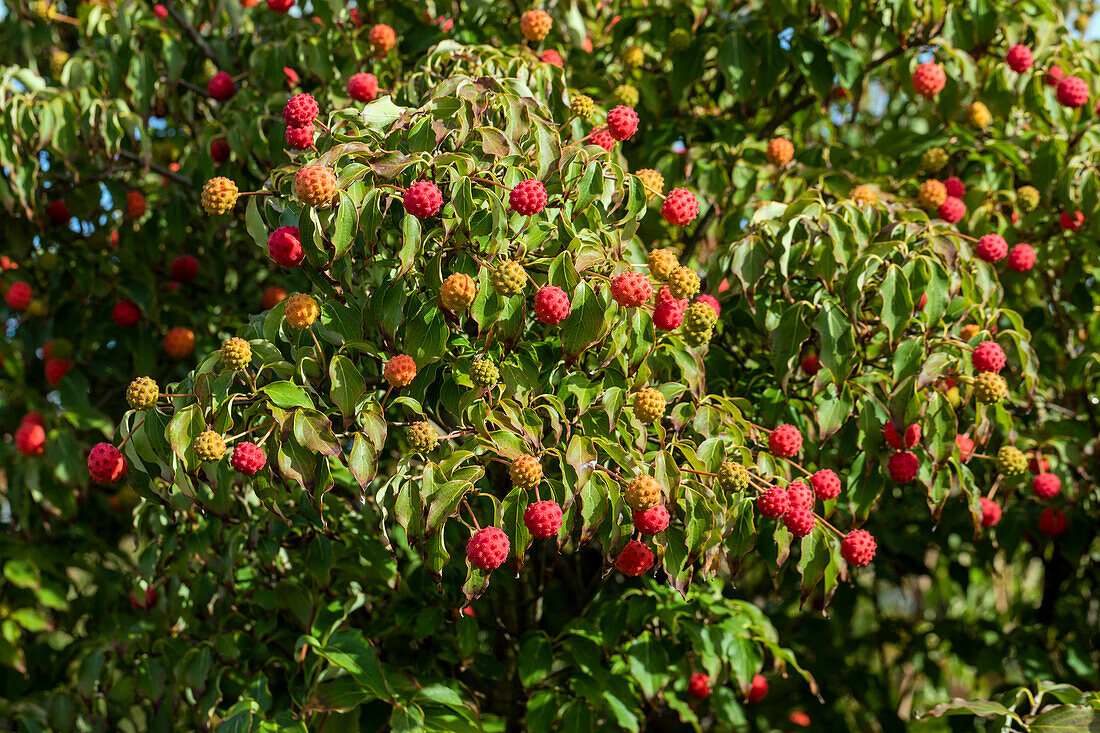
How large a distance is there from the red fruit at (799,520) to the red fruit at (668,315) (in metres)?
0.45

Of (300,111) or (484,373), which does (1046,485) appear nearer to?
(484,373)

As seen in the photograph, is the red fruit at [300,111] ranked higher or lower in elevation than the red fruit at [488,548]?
higher

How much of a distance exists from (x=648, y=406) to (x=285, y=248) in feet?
2.63

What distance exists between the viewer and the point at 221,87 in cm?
299

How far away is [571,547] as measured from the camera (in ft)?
10.5

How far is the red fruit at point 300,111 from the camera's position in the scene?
2041 millimetres

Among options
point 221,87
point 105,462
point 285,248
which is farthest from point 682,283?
point 221,87

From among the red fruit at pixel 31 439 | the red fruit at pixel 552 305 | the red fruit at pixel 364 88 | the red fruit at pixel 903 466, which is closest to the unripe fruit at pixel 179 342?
the red fruit at pixel 31 439

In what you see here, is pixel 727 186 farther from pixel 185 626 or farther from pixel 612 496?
pixel 185 626

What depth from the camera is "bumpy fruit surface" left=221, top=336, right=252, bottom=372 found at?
1.88 meters

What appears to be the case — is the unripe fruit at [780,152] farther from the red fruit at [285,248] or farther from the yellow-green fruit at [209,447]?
the yellow-green fruit at [209,447]

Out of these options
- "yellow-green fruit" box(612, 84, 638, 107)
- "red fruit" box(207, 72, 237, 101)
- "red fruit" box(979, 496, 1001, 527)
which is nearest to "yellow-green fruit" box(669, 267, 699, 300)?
"yellow-green fruit" box(612, 84, 638, 107)

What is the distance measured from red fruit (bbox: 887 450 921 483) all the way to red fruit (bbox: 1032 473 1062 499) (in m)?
0.71

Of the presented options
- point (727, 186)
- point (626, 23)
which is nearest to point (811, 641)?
point (727, 186)
